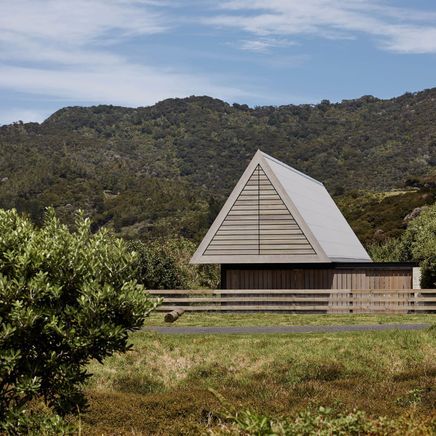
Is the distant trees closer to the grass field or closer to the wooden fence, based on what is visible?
the wooden fence

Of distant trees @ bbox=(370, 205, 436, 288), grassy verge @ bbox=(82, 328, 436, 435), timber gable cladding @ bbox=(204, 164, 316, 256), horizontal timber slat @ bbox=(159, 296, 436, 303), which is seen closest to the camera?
grassy verge @ bbox=(82, 328, 436, 435)

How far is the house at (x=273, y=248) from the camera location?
40219 mm

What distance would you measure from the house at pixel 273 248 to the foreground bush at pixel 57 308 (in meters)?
26.7

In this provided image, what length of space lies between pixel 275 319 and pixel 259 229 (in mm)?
7749

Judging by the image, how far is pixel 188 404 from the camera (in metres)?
18.7

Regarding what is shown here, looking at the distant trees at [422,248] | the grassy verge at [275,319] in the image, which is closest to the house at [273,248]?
the distant trees at [422,248]

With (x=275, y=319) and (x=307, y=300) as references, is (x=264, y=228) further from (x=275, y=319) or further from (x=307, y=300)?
(x=275, y=319)

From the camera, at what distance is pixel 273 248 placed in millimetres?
40312

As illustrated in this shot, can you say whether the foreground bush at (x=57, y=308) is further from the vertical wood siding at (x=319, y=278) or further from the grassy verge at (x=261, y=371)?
the vertical wood siding at (x=319, y=278)

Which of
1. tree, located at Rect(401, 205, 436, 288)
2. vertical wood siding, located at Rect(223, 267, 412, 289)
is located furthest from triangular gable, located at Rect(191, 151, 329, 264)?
tree, located at Rect(401, 205, 436, 288)

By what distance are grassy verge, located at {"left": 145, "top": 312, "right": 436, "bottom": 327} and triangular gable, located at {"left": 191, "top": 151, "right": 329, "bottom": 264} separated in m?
Result: 4.63

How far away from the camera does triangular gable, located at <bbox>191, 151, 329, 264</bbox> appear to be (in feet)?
131

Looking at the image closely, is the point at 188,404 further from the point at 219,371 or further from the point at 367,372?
the point at 367,372

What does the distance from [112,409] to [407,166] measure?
171m
